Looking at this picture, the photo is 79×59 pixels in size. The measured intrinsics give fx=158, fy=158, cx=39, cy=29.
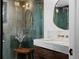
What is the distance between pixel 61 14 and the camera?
2.89 m

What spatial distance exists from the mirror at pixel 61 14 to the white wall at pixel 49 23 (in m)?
0.09

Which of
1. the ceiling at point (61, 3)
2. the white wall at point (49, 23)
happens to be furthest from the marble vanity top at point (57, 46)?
the ceiling at point (61, 3)

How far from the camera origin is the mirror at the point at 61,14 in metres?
2.71

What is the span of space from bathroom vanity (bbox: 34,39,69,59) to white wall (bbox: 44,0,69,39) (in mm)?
483

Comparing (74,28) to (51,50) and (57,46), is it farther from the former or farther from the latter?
(51,50)

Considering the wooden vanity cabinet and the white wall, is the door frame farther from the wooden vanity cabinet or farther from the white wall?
the white wall

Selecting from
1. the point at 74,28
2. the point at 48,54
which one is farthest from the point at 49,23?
the point at 74,28

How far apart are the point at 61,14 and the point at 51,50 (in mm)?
862

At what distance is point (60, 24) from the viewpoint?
115 inches

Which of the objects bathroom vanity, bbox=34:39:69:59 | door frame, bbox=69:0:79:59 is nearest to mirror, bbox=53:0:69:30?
bathroom vanity, bbox=34:39:69:59

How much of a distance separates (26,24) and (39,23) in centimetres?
32

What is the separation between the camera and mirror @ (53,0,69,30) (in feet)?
8.90

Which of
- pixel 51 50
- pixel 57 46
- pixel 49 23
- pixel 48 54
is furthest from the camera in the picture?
pixel 49 23

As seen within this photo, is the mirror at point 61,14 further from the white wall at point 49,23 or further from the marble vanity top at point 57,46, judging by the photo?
the marble vanity top at point 57,46
